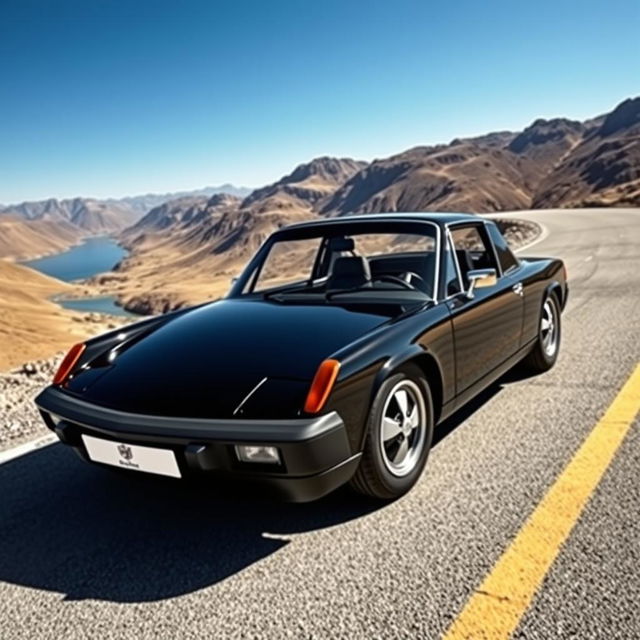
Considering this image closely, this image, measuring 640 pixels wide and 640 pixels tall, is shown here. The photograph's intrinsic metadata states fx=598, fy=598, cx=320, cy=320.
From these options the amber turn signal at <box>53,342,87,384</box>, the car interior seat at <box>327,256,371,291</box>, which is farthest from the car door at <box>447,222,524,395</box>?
the amber turn signal at <box>53,342,87,384</box>

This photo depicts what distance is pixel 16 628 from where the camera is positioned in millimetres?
2133

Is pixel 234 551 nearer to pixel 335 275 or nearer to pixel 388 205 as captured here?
pixel 335 275

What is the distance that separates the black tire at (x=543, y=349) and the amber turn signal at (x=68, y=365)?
10.9 feet

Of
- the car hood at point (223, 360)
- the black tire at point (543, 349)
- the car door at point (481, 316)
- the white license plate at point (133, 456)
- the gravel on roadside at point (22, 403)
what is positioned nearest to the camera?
the white license plate at point (133, 456)

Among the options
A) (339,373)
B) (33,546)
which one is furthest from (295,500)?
(33,546)

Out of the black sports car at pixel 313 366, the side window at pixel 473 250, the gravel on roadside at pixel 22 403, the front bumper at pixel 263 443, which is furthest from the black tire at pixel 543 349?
the gravel on roadside at pixel 22 403

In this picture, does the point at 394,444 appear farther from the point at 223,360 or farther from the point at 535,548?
the point at 223,360

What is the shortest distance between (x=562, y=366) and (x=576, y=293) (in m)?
3.99

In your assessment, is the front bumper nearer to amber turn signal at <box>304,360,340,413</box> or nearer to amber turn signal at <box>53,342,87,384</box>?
amber turn signal at <box>304,360,340,413</box>

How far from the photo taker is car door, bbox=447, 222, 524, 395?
3.49 meters

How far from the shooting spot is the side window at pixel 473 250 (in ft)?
13.7

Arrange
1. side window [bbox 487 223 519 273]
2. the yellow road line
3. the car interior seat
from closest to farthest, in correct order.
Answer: the yellow road line
the car interior seat
side window [bbox 487 223 519 273]

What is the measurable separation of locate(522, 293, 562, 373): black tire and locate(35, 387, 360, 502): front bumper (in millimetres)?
2752

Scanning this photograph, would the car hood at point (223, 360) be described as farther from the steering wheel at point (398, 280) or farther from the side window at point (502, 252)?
the side window at point (502, 252)
